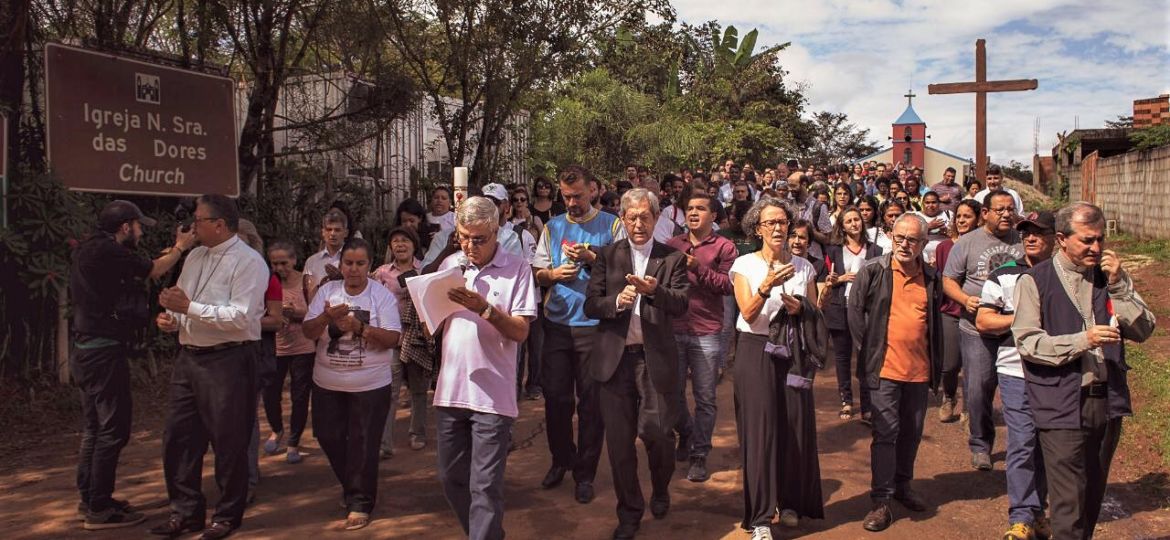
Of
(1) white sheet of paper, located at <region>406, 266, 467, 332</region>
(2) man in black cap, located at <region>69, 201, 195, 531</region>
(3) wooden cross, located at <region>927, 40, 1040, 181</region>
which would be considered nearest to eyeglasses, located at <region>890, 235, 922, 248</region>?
(1) white sheet of paper, located at <region>406, 266, 467, 332</region>

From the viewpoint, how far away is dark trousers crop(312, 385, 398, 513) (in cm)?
523

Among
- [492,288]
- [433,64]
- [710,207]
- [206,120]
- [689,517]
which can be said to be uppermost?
[433,64]

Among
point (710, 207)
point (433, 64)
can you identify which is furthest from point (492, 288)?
point (433, 64)

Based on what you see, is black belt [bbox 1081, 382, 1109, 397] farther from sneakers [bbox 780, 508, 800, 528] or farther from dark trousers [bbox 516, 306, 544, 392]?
dark trousers [bbox 516, 306, 544, 392]

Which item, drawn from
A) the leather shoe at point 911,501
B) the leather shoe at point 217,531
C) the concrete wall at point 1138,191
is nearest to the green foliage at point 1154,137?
the concrete wall at point 1138,191

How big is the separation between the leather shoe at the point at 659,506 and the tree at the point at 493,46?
7470 millimetres

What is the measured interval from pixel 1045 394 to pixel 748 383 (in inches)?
57.5

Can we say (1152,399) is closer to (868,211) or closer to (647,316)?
(868,211)

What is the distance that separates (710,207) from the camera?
6.42 meters

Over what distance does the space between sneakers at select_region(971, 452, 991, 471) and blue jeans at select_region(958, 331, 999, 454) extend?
0.03 m

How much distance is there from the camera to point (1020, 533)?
479 cm

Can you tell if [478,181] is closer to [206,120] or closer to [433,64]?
[433,64]

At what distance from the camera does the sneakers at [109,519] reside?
516 centimetres

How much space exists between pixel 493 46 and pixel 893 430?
27.2 ft
